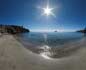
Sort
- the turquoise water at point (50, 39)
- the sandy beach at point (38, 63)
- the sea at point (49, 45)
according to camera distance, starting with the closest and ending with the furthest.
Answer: the sandy beach at point (38, 63), the sea at point (49, 45), the turquoise water at point (50, 39)

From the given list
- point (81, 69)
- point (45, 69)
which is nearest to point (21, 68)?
point (45, 69)

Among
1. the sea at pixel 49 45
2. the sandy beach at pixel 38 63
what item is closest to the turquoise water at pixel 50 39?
the sea at pixel 49 45

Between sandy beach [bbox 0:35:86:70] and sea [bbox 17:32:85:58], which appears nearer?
sandy beach [bbox 0:35:86:70]

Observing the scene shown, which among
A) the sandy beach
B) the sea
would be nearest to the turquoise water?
the sea

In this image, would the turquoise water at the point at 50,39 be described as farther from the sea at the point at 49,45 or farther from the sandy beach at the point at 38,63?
the sandy beach at the point at 38,63

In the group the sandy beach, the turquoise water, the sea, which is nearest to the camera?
the sandy beach

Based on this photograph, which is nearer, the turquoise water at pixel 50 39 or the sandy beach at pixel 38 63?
the sandy beach at pixel 38 63

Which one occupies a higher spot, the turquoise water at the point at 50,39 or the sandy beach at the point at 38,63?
the turquoise water at the point at 50,39

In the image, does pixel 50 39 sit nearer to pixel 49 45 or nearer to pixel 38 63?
pixel 49 45

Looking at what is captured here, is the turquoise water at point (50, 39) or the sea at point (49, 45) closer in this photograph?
the sea at point (49, 45)

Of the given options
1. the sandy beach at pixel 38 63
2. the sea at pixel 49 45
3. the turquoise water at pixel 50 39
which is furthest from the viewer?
the turquoise water at pixel 50 39

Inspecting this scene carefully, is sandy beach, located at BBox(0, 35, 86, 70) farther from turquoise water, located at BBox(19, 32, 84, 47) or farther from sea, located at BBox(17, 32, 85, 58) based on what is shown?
turquoise water, located at BBox(19, 32, 84, 47)

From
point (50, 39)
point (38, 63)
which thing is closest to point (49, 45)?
point (38, 63)

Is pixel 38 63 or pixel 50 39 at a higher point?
pixel 50 39
